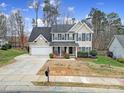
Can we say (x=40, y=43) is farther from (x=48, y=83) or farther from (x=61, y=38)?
(x=48, y=83)

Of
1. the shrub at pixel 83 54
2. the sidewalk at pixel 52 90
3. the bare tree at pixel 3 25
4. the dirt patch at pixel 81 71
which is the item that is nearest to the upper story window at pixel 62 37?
the shrub at pixel 83 54

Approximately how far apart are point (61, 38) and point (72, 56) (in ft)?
17.0

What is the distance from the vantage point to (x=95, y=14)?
89.3 metres

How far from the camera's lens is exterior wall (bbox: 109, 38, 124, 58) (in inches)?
2172

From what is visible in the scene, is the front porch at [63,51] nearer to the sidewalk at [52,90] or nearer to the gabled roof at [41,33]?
the gabled roof at [41,33]

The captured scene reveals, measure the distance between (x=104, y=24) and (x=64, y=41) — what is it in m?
37.7

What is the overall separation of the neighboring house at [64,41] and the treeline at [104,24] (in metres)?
30.4

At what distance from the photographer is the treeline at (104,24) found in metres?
88.7

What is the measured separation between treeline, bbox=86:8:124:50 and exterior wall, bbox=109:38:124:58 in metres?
24.8

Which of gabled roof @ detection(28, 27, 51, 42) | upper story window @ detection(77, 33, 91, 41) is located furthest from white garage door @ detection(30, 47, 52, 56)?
upper story window @ detection(77, 33, 91, 41)

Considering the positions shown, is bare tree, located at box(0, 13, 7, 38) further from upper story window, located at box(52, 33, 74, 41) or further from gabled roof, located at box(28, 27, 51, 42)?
upper story window, located at box(52, 33, 74, 41)

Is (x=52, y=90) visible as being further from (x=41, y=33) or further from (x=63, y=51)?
(x=41, y=33)

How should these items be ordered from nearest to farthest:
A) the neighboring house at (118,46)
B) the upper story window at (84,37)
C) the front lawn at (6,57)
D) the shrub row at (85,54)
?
the front lawn at (6,57), the shrub row at (85,54), the neighboring house at (118,46), the upper story window at (84,37)

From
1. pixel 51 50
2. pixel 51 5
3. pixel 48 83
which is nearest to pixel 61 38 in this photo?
pixel 51 50
